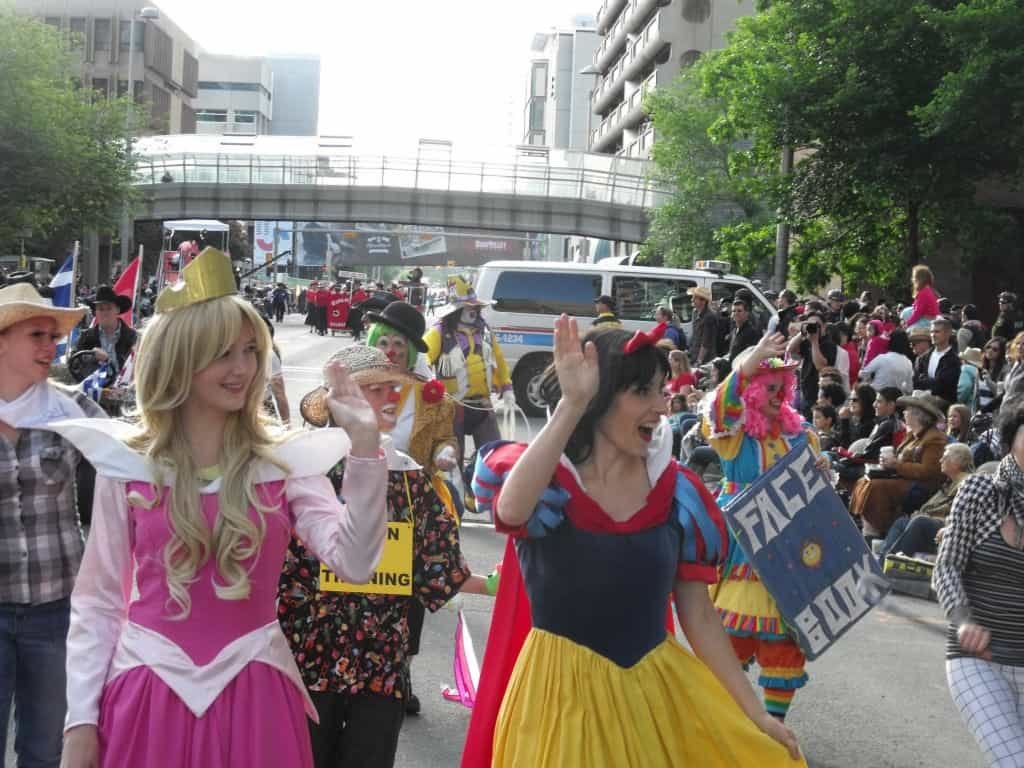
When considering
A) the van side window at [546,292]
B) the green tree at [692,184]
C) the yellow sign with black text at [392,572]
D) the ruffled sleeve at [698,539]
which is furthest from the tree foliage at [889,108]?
the ruffled sleeve at [698,539]

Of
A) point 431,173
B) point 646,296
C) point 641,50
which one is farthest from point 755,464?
point 641,50

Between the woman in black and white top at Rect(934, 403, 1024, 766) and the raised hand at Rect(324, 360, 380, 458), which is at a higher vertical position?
the raised hand at Rect(324, 360, 380, 458)

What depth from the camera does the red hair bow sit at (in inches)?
129

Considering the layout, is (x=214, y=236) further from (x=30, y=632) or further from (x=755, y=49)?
(x=30, y=632)

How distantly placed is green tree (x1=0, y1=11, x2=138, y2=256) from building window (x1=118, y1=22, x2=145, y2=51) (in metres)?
40.7

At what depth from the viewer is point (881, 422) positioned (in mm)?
12719

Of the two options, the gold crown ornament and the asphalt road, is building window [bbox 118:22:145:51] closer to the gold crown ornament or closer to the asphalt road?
the asphalt road

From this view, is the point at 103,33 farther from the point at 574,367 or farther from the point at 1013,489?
the point at 574,367

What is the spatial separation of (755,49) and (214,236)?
97.2ft

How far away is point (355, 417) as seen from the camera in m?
2.81

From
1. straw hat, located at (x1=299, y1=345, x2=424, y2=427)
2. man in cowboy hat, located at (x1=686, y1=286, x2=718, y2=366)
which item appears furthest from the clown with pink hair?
man in cowboy hat, located at (x1=686, y1=286, x2=718, y2=366)

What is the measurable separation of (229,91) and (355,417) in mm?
A: 155863

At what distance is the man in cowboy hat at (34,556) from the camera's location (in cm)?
405

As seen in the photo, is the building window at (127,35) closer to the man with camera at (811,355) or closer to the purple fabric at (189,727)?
the man with camera at (811,355)
